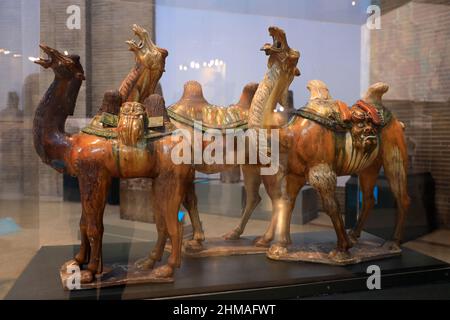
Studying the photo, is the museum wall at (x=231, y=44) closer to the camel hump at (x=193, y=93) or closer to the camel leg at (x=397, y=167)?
the camel hump at (x=193, y=93)

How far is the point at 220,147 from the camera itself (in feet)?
8.28

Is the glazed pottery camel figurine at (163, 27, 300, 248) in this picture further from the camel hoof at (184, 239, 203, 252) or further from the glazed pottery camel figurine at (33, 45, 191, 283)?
the glazed pottery camel figurine at (33, 45, 191, 283)

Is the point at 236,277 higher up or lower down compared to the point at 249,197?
lower down

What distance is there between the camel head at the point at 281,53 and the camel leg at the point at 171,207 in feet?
3.26

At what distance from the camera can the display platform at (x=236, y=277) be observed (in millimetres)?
2178

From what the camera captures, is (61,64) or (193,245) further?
(193,245)

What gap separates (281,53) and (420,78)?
9.81ft

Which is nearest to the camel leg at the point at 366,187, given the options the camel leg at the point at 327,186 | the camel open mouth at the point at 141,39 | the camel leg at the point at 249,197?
the camel leg at the point at 327,186

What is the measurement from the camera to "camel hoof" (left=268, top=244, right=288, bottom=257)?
9.09 ft

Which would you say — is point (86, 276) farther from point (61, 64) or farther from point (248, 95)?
point (248, 95)

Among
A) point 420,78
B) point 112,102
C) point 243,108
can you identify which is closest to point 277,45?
point 243,108

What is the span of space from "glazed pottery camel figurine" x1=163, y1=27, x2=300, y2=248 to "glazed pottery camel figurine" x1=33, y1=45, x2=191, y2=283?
30 centimetres

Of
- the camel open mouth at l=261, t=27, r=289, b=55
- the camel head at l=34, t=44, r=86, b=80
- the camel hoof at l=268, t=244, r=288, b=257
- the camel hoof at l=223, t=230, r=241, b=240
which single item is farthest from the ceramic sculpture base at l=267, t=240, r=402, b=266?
the camel head at l=34, t=44, r=86, b=80
